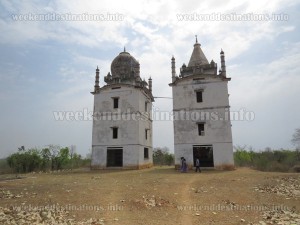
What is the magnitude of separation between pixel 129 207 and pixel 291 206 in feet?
18.2

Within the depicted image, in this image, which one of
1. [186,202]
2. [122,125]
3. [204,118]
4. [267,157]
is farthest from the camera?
[267,157]

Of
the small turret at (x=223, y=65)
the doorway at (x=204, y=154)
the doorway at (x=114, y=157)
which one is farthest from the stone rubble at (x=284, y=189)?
the doorway at (x=114, y=157)

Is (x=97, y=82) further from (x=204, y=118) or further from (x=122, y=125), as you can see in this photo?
(x=204, y=118)

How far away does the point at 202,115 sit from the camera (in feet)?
70.5

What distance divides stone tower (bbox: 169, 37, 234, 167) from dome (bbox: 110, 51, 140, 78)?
17.5 ft

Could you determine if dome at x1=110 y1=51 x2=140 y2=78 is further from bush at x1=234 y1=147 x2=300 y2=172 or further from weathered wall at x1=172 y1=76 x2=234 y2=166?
bush at x1=234 y1=147 x2=300 y2=172

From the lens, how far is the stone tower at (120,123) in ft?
76.8

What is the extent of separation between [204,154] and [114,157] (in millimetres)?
8952

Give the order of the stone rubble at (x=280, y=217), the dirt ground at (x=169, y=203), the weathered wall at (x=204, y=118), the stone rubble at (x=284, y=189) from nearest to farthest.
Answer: the stone rubble at (x=280, y=217) → the dirt ground at (x=169, y=203) → the stone rubble at (x=284, y=189) → the weathered wall at (x=204, y=118)

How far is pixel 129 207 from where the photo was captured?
8055 millimetres

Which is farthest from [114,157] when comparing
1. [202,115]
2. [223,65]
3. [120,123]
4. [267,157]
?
[267,157]

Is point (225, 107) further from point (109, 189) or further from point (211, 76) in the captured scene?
point (109, 189)

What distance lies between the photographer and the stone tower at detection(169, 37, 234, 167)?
67.9ft

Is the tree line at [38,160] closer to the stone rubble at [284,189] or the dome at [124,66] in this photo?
the dome at [124,66]
